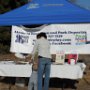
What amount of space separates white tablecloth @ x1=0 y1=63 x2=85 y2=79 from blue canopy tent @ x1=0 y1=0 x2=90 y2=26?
1265mm

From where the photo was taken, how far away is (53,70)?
1225 centimetres

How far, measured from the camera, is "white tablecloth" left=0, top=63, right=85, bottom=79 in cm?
1224

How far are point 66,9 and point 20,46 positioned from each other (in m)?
1.97

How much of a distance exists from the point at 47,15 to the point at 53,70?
160 centimetres

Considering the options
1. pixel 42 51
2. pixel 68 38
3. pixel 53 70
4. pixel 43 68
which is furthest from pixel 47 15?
pixel 43 68

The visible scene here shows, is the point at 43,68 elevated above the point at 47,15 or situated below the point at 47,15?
below

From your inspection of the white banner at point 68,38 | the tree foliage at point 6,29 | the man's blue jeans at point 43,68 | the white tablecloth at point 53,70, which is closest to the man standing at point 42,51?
the man's blue jeans at point 43,68

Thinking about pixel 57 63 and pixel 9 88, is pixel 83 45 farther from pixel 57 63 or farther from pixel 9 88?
pixel 9 88

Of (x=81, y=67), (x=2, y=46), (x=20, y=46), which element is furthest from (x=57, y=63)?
(x=2, y=46)

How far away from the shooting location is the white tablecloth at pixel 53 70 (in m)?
12.2

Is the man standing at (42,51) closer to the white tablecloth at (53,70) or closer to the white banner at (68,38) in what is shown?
the white tablecloth at (53,70)

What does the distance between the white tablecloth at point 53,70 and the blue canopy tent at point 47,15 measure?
4.15 ft

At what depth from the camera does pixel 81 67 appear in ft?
40.6

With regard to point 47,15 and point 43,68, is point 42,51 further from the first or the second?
point 47,15
